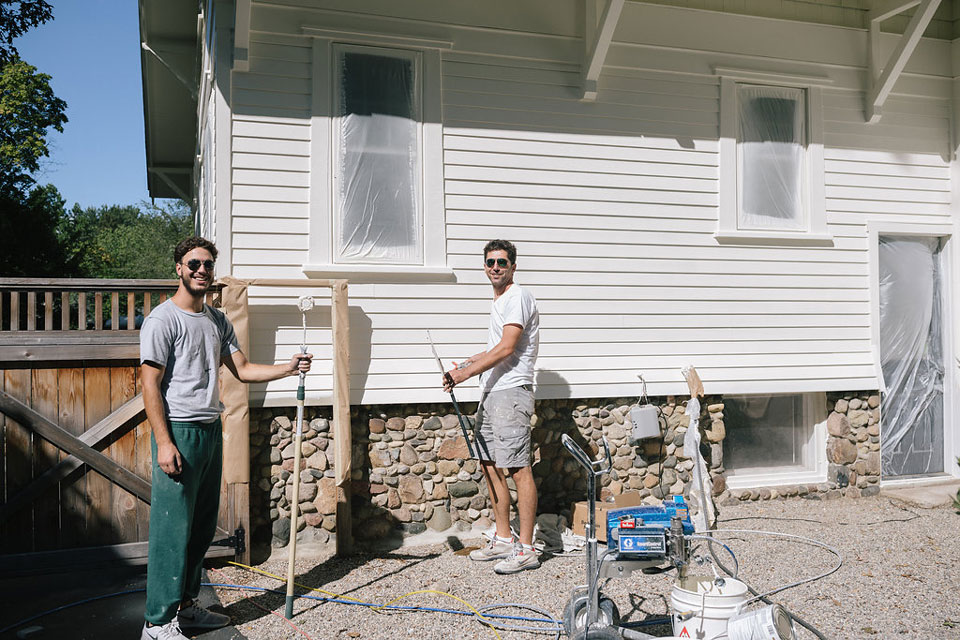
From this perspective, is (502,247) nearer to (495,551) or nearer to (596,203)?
(596,203)

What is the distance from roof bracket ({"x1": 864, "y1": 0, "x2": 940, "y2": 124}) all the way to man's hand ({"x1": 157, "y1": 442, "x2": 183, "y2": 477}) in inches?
249

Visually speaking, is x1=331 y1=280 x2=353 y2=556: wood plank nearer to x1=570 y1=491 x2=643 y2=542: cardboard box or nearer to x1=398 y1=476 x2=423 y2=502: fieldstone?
x1=398 y1=476 x2=423 y2=502: fieldstone

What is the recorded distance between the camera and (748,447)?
6391 mm

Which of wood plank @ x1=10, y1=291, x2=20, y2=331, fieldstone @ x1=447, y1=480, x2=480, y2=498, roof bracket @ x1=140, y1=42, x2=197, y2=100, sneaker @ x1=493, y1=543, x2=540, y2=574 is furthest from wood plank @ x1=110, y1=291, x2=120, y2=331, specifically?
roof bracket @ x1=140, y1=42, x2=197, y2=100

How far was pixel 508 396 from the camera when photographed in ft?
15.3

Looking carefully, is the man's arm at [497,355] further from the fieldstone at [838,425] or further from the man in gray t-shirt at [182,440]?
the fieldstone at [838,425]

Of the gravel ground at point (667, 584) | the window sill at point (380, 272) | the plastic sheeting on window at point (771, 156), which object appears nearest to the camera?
the gravel ground at point (667, 584)

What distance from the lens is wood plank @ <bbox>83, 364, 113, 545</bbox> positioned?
4676 millimetres

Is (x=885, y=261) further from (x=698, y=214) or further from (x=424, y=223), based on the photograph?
(x=424, y=223)

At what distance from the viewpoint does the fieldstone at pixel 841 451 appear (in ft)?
20.9

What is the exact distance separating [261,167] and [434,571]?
299 centimetres

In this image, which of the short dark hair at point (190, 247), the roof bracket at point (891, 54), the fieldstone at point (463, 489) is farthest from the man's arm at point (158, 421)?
the roof bracket at point (891, 54)

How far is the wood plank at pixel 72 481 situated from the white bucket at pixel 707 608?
3798mm

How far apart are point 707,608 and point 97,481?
386 centimetres
